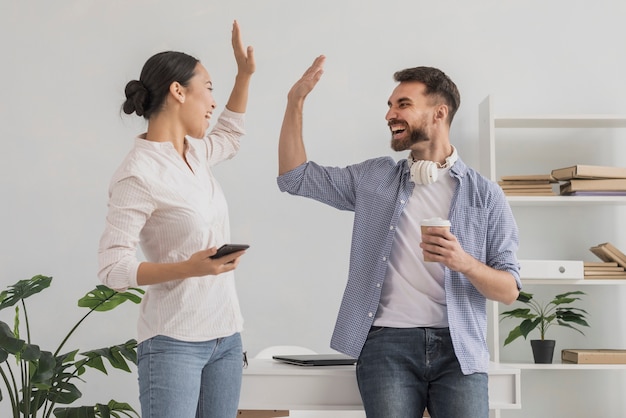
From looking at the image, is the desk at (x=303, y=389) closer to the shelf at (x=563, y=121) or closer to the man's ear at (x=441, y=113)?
the man's ear at (x=441, y=113)

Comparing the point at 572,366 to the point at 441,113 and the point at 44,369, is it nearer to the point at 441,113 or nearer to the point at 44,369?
the point at 441,113

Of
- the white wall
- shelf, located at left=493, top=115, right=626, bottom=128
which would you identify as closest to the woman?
the white wall

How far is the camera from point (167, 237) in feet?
6.02

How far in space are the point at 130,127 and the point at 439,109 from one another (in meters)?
1.90

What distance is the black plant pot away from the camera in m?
3.62

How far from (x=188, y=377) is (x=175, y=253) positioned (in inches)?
10.5

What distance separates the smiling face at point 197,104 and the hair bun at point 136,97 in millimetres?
91

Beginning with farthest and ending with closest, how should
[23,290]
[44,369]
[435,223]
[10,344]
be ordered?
1. [23,290]
2. [44,369]
3. [10,344]
4. [435,223]

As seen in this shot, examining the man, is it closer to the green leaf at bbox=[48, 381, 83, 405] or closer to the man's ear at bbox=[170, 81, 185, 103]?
the man's ear at bbox=[170, 81, 185, 103]

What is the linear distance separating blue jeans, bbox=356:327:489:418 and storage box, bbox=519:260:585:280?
139 centimetres

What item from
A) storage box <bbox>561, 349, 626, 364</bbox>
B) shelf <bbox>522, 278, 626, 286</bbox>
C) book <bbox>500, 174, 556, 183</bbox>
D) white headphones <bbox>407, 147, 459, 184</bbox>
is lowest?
storage box <bbox>561, 349, 626, 364</bbox>

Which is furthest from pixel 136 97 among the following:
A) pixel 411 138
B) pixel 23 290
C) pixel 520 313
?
pixel 520 313

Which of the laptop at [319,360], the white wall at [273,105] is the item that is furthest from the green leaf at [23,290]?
the laptop at [319,360]

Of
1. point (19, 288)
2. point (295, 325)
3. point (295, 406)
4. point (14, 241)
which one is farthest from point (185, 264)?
point (14, 241)
